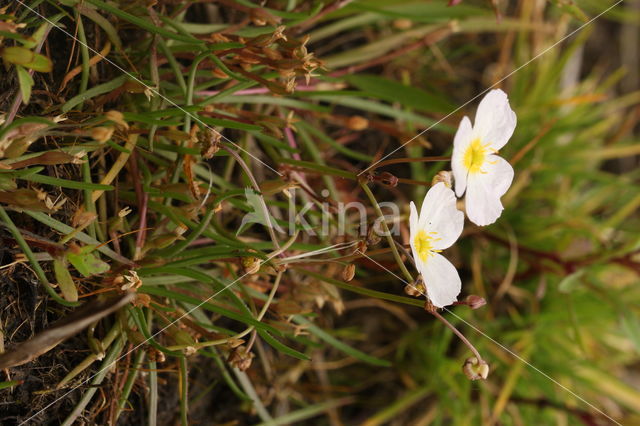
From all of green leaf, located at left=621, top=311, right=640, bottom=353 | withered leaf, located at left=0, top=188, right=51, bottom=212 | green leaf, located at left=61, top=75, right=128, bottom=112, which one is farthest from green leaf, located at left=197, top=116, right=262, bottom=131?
green leaf, located at left=621, top=311, right=640, bottom=353

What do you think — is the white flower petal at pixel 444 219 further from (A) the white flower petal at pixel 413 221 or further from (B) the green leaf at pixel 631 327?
(B) the green leaf at pixel 631 327

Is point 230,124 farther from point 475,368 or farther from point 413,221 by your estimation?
point 475,368

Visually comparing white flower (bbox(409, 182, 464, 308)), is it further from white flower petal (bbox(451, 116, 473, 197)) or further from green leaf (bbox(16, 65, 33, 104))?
green leaf (bbox(16, 65, 33, 104))

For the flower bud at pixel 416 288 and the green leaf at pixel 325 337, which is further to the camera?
the green leaf at pixel 325 337

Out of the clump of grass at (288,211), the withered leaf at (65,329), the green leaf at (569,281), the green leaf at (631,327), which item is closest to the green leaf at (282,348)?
the clump of grass at (288,211)

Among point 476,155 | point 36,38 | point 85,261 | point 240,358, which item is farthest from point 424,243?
point 36,38

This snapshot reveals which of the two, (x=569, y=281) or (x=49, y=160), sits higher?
(x=49, y=160)

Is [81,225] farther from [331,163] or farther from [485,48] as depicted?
[485,48]

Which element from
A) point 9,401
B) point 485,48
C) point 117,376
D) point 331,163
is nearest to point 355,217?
point 331,163
